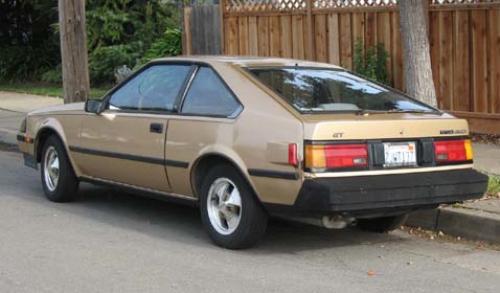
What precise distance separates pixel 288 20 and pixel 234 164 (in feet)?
24.1

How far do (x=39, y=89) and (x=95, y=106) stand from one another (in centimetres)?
1340

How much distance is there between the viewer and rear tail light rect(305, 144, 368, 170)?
5582 mm

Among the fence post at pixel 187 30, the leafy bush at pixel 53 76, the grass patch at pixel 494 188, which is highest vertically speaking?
the fence post at pixel 187 30

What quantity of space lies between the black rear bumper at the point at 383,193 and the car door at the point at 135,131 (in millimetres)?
1415

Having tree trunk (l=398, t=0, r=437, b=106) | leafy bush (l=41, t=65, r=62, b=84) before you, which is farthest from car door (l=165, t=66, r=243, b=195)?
leafy bush (l=41, t=65, r=62, b=84)

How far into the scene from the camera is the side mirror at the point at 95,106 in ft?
24.4

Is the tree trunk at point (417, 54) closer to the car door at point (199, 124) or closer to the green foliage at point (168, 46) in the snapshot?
the car door at point (199, 124)

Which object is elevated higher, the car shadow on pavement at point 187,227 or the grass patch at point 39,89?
the grass patch at point 39,89

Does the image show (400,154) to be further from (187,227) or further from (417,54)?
(417,54)

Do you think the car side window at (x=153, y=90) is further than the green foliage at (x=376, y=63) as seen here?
No

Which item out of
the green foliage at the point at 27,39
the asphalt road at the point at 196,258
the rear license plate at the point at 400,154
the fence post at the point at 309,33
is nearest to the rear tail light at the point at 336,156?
the rear license plate at the point at 400,154

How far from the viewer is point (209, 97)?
651 cm

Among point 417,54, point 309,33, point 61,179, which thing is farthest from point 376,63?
point 61,179

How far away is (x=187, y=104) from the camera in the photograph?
6645 mm
